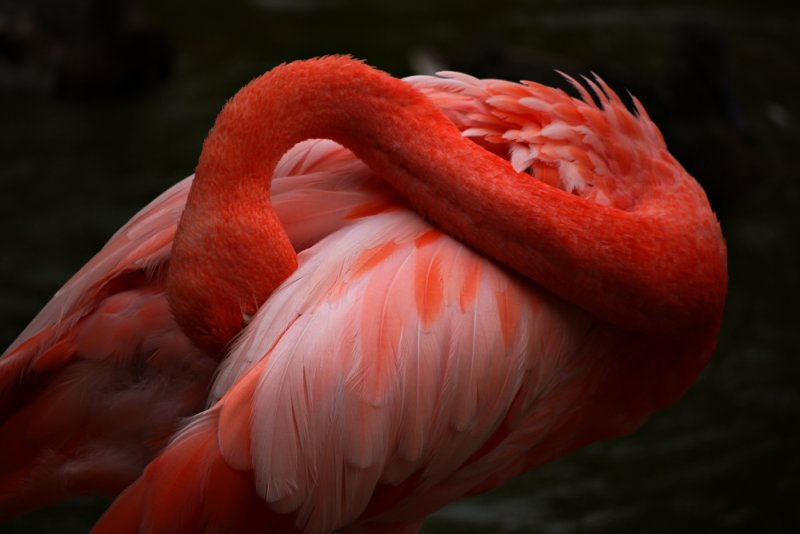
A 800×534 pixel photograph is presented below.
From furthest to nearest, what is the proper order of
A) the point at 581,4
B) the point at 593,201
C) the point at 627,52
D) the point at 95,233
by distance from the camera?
the point at 581,4 < the point at 627,52 < the point at 95,233 < the point at 593,201

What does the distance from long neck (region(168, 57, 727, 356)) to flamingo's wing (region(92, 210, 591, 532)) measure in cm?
7

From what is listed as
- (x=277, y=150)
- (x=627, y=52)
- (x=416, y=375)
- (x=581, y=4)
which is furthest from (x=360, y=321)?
(x=581, y=4)

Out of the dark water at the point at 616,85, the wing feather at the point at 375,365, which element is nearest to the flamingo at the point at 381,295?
the wing feather at the point at 375,365

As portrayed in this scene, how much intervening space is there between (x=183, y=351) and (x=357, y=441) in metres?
0.50

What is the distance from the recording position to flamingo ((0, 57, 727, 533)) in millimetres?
1998

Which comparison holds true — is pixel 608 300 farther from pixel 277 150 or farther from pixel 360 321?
pixel 277 150

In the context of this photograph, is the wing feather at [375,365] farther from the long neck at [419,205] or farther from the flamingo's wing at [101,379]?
the flamingo's wing at [101,379]

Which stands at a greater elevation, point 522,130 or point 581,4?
point 522,130

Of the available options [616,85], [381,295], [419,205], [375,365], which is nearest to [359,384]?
[375,365]

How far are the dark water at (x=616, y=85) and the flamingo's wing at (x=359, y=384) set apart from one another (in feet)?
5.61

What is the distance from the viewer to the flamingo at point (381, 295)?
2.00 metres

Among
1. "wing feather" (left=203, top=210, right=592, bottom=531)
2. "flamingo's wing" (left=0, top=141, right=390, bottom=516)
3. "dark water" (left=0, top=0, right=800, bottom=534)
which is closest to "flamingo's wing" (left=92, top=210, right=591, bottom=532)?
"wing feather" (left=203, top=210, right=592, bottom=531)

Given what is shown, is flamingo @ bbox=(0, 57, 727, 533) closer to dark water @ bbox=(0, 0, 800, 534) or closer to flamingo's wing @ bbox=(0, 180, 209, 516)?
flamingo's wing @ bbox=(0, 180, 209, 516)

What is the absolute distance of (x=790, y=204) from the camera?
18.7ft
